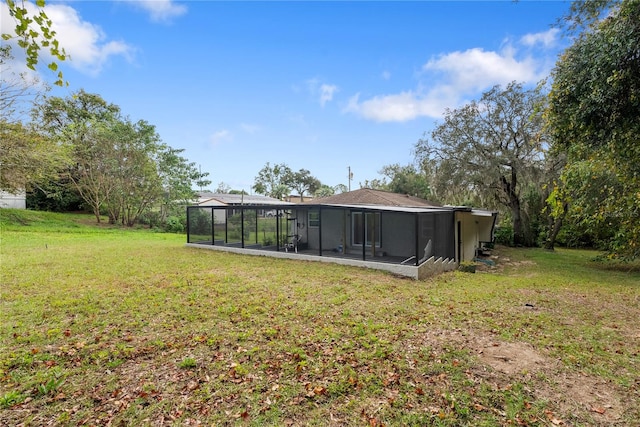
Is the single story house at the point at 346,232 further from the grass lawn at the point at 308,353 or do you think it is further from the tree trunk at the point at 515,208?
the tree trunk at the point at 515,208

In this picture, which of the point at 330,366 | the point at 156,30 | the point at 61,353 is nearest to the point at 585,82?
the point at 330,366

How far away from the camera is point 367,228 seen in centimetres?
1111

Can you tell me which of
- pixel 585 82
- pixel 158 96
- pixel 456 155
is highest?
pixel 158 96

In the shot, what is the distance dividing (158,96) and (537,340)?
15435 millimetres

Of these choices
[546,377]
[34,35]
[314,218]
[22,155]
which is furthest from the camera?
[22,155]

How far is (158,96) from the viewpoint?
14.1m

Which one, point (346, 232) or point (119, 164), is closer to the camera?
point (346, 232)

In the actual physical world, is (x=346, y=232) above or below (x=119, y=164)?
below

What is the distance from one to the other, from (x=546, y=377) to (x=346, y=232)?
28.4 ft

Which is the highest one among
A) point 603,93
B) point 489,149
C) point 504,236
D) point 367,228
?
point 489,149

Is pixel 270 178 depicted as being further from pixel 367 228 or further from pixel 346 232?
pixel 367 228

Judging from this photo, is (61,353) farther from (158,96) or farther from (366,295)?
(158,96)

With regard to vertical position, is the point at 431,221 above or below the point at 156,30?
below

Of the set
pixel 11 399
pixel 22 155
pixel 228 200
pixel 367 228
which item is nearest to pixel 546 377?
pixel 11 399
